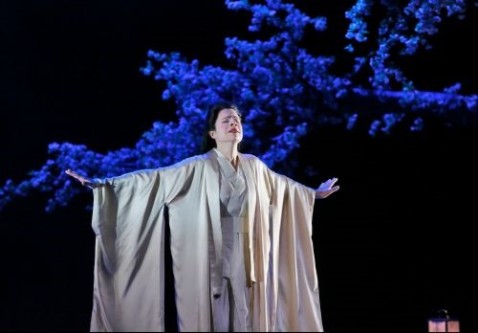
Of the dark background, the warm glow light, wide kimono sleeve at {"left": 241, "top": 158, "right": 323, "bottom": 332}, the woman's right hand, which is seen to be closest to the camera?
the woman's right hand

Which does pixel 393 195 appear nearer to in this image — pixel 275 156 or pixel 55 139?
pixel 275 156

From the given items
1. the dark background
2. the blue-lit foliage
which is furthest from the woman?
the dark background

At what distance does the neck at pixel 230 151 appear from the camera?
14.3 feet

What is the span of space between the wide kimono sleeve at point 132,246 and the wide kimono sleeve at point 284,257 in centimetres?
50

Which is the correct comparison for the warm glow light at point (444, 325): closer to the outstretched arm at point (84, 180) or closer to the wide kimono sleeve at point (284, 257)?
the wide kimono sleeve at point (284, 257)

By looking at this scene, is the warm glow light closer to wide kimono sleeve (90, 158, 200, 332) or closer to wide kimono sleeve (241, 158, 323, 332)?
wide kimono sleeve (241, 158, 323, 332)

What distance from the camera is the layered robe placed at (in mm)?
4184

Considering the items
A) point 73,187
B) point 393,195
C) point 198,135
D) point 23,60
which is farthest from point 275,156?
point 23,60

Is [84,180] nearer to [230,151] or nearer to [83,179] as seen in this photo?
[83,179]

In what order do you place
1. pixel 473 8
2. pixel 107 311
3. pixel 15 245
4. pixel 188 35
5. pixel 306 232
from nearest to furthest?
pixel 107 311
pixel 306 232
pixel 15 245
pixel 188 35
pixel 473 8

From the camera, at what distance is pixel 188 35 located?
7047mm

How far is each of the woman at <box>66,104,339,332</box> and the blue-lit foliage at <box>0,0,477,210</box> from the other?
2397 mm

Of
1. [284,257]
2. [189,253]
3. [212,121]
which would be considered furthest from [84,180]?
[284,257]

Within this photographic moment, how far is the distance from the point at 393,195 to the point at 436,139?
2.30 ft
